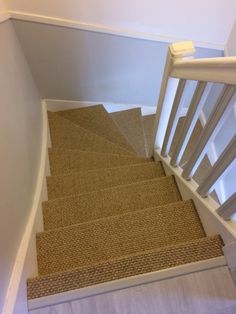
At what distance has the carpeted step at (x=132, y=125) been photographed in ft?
10.5

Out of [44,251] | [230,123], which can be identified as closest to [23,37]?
[44,251]

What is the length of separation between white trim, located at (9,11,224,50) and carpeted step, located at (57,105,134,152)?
836mm

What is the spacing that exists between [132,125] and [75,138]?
69cm

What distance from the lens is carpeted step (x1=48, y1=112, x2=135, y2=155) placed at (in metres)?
2.76

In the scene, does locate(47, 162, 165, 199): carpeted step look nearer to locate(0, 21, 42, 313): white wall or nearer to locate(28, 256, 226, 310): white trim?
locate(0, 21, 42, 313): white wall

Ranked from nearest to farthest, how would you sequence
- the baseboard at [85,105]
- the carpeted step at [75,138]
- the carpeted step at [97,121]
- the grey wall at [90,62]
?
the grey wall at [90,62] < the carpeted step at [75,138] < the baseboard at [85,105] < the carpeted step at [97,121]

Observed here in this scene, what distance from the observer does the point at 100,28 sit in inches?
91.1

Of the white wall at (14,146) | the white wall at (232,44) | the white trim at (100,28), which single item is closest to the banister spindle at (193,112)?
the white wall at (14,146)

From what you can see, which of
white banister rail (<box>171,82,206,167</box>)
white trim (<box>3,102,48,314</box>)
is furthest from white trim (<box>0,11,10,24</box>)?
white banister rail (<box>171,82,206,167</box>)

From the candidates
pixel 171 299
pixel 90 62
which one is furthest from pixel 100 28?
pixel 171 299

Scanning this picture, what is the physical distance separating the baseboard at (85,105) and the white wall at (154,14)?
84cm

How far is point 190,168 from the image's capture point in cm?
149

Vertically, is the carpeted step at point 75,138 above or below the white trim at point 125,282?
above

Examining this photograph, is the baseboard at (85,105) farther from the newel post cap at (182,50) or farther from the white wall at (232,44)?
the newel post cap at (182,50)
